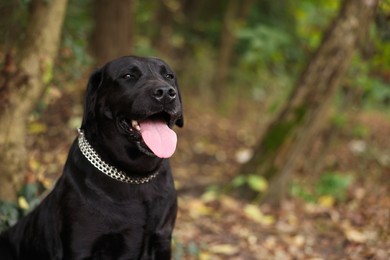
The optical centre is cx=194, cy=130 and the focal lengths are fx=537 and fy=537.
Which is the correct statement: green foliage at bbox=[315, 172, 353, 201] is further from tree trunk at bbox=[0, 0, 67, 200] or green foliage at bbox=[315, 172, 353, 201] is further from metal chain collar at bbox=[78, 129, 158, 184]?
metal chain collar at bbox=[78, 129, 158, 184]

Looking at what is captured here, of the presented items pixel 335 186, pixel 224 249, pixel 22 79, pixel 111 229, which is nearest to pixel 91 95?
pixel 111 229

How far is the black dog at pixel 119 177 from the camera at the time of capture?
10.1 feet

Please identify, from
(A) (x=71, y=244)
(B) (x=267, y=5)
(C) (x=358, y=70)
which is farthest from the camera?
(B) (x=267, y=5)

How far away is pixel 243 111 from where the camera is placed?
14.3 m

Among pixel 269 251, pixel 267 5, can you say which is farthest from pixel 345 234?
pixel 267 5

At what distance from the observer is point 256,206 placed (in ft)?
19.8

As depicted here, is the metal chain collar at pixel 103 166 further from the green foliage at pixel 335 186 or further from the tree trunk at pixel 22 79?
the green foliage at pixel 335 186

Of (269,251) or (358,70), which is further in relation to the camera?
(358,70)

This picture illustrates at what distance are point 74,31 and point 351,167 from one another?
5.34 m

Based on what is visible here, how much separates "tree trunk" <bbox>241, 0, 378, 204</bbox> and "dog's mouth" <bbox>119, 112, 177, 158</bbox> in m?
3.02

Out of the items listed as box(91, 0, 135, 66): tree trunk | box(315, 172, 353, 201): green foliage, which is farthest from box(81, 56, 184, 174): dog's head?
box(91, 0, 135, 66): tree trunk

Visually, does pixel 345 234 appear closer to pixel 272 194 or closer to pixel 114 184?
pixel 272 194

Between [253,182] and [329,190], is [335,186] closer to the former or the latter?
[329,190]

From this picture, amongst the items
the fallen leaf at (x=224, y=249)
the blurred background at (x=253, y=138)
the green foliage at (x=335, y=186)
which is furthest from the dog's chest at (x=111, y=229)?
the green foliage at (x=335, y=186)
